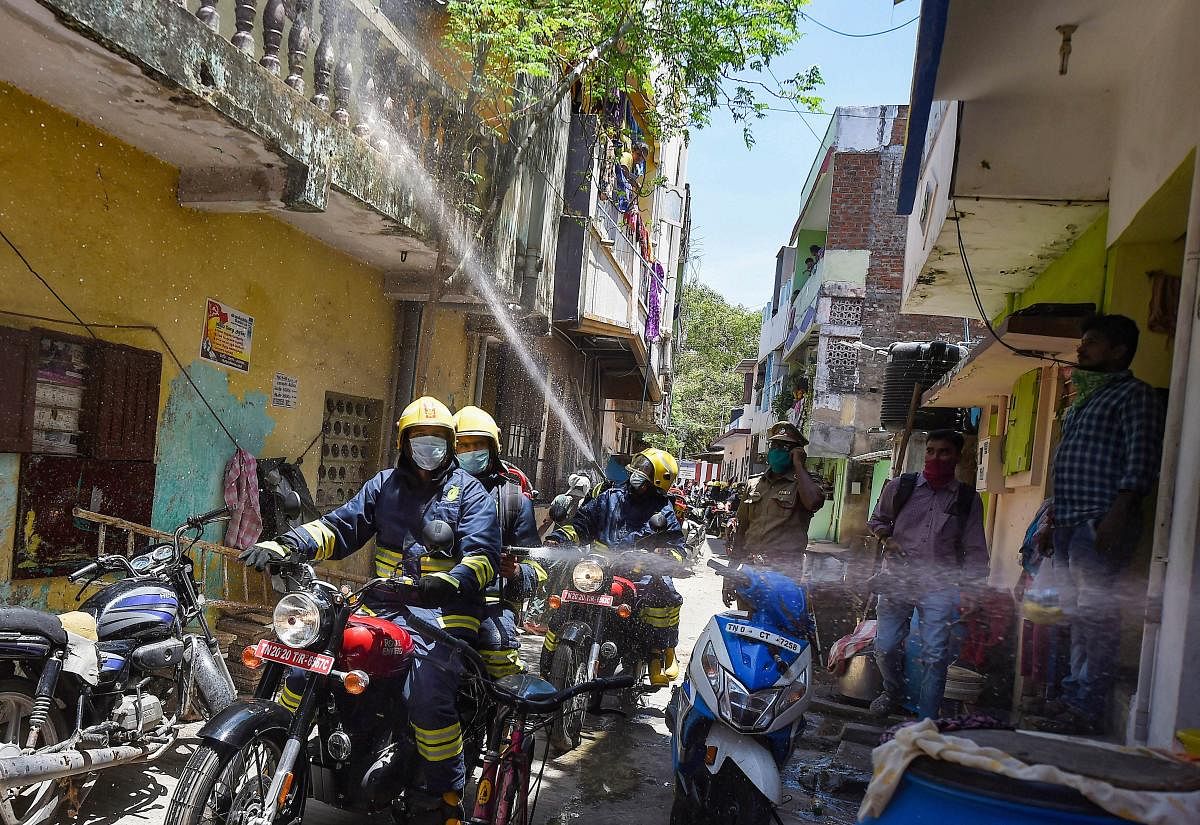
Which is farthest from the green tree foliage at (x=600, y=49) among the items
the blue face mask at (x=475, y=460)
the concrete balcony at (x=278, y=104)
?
the blue face mask at (x=475, y=460)

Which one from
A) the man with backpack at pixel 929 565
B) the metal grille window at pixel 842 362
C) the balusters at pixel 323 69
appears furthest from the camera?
the metal grille window at pixel 842 362

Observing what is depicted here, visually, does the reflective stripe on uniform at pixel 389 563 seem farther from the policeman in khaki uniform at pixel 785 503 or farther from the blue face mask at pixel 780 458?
the blue face mask at pixel 780 458

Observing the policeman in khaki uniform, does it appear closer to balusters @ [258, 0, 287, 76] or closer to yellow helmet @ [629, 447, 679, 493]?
yellow helmet @ [629, 447, 679, 493]

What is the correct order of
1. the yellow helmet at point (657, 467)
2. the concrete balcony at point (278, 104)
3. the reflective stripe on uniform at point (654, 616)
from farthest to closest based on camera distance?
1. the yellow helmet at point (657, 467)
2. the reflective stripe on uniform at point (654, 616)
3. the concrete balcony at point (278, 104)

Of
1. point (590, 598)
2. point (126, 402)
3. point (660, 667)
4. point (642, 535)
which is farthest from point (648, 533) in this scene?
point (126, 402)

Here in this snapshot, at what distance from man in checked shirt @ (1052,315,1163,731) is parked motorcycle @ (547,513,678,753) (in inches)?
94.5

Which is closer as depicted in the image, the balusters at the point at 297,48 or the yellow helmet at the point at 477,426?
the yellow helmet at the point at 477,426

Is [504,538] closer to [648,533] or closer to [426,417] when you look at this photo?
[648,533]

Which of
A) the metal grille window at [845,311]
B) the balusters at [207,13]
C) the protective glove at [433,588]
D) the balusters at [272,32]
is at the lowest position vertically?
the protective glove at [433,588]

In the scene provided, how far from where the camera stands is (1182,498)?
129 inches

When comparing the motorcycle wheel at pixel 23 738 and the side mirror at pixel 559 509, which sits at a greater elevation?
the side mirror at pixel 559 509

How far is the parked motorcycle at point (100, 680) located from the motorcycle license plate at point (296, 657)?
100 cm

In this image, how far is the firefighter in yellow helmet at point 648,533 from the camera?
6250 mm

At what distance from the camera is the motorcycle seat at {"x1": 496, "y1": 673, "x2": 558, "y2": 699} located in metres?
3.27
